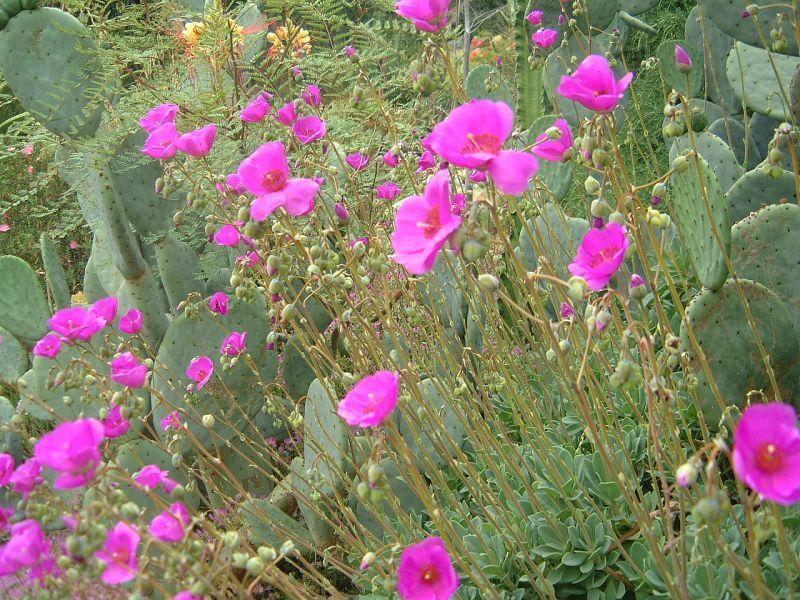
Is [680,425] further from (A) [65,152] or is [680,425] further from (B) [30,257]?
(B) [30,257]

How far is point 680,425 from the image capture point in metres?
1.72

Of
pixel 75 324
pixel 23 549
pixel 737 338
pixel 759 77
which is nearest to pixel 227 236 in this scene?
pixel 75 324

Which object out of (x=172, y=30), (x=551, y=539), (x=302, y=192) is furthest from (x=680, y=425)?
(x=172, y=30)

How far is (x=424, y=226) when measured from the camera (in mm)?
934

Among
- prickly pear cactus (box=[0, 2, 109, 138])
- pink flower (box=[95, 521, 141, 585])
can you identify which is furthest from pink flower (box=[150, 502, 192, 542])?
prickly pear cactus (box=[0, 2, 109, 138])

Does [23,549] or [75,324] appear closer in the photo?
[23,549]

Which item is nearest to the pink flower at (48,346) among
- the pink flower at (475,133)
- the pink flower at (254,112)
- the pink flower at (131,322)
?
the pink flower at (131,322)

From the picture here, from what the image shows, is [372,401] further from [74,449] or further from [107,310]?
[107,310]

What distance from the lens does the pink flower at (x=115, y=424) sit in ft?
4.12

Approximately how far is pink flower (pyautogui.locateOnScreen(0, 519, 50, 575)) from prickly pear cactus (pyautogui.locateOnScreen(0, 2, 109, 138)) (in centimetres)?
183

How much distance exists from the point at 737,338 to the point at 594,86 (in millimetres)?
728

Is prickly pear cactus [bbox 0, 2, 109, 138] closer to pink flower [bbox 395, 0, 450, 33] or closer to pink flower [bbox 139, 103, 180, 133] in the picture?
pink flower [bbox 139, 103, 180, 133]

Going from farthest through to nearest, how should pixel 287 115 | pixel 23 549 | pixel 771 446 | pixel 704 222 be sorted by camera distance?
1. pixel 287 115
2. pixel 704 222
3. pixel 23 549
4. pixel 771 446

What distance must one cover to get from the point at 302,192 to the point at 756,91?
5.98ft
